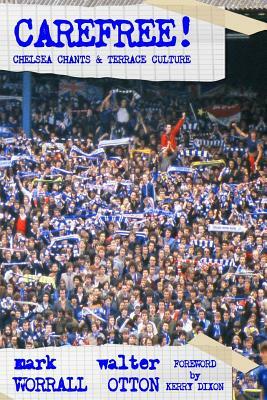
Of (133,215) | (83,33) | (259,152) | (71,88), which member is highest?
(83,33)

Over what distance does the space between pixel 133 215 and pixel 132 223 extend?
153mm

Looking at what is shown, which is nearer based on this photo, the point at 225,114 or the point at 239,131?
the point at 239,131

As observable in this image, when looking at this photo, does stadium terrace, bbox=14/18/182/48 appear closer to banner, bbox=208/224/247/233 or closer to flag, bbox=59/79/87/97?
flag, bbox=59/79/87/97

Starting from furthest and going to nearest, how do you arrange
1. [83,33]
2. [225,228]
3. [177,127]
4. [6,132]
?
[177,127] → [6,132] → [83,33] → [225,228]

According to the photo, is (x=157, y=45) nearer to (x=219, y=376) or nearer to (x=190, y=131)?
(x=190, y=131)

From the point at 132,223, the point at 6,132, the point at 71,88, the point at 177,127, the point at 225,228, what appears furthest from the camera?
the point at 71,88

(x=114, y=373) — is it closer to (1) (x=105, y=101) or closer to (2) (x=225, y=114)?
(1) (x=105, y=101)

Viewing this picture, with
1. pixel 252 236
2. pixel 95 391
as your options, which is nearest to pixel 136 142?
pixel 252 236

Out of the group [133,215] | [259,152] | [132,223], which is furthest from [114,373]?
[259,152]

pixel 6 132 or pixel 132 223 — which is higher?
pixel 6 132

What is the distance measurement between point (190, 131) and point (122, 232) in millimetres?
2626

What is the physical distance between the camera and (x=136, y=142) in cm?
2448

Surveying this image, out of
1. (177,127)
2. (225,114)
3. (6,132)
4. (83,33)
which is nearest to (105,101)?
(177,127)

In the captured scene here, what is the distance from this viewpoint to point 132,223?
23.0m
